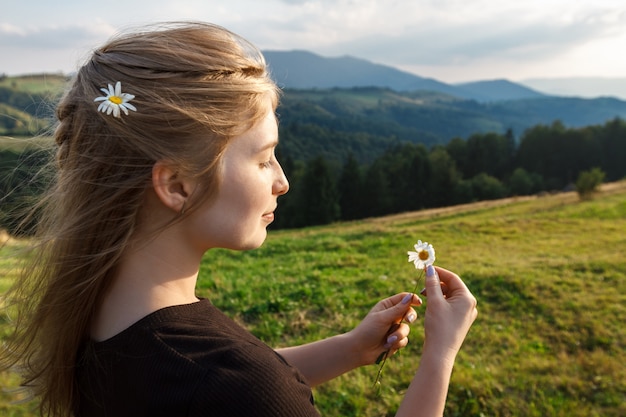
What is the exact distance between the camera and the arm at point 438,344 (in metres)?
1.62

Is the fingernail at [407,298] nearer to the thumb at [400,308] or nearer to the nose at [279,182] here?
the thumb at [400,308]

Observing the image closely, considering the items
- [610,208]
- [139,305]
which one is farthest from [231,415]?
[610,208]

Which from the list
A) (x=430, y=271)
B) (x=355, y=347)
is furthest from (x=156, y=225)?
(x=355, y=347)

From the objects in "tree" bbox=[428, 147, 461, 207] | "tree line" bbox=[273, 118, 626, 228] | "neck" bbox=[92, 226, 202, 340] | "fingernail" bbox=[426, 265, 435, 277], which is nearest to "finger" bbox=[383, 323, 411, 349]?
"fingernail" bbox=[426, 265, 435, 277]

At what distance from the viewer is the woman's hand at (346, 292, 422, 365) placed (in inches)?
83.6

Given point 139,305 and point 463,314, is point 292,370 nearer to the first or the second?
point 139,305

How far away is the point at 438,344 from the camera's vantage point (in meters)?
1.70

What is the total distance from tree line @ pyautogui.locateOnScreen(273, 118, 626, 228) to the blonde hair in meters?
53.0

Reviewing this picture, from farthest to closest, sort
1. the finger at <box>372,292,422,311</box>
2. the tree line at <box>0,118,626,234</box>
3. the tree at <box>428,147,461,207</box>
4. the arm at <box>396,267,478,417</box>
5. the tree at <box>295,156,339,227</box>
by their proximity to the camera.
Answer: the tree at <box>428,147,461,207</box> → the tree line at <box>0,118,626,234</box> → the tree at <box>295,156,339,227</box> → the finger at <box>372,292,422,311</box> → the arm at <box>396,267,478,417</box>

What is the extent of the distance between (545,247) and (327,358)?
1116 centimetres

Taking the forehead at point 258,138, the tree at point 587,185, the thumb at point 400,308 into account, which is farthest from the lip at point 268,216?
the tree at point 587,185

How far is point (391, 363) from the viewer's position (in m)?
4.70

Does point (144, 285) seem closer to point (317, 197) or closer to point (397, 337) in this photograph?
point (397, 337)

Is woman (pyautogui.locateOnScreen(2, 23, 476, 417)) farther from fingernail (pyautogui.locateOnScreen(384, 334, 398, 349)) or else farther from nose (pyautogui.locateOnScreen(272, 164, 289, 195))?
fingernail (pyautogui.locateOnScreen(384, 334, 398, 349))
